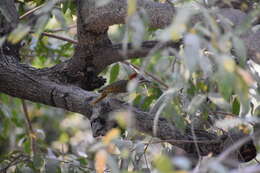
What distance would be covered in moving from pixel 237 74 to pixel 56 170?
1113 millimetres

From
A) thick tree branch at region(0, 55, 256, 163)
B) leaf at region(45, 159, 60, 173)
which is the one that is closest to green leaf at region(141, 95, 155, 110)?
thick tree branch at region(0, 55, 256, 163)

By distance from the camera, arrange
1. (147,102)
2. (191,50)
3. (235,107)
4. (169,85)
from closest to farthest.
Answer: (191,50) → (169,85) → (235,107) → (147,102)

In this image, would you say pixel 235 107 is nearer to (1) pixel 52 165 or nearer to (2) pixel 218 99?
(2) pixel 218 99

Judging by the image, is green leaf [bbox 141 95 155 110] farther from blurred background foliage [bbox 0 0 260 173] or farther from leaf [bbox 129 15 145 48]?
leaf [bbox 129 15 145 48]

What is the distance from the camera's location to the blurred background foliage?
934 millimetres

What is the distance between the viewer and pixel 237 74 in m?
0.93

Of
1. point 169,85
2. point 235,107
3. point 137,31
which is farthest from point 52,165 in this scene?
point 137,31

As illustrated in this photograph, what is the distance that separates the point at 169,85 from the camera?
1192mm

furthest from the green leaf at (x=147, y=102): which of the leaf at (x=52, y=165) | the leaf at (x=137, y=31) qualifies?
the leaf at (x=137, y=31)

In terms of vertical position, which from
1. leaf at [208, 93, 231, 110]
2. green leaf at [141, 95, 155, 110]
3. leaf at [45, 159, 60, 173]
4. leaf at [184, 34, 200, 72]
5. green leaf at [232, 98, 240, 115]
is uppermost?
leaf at [184, 34, 200, 72]

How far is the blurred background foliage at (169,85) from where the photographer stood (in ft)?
3.06

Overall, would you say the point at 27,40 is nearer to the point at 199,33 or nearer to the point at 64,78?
the point at 64,78

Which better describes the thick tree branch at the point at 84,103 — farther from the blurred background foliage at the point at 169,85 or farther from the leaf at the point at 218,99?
the leaf at the point at 218,99

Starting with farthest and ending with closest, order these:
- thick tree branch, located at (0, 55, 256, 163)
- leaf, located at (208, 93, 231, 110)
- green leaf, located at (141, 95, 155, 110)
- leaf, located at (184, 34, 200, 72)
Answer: green leaf, located at (141, 95, 155, 110) < thick tree branch, located at (0, 55, 256, 163) < leaf, located at (208, 93, 231, 110) < leaf, located at (184, 34, 200, 72)
